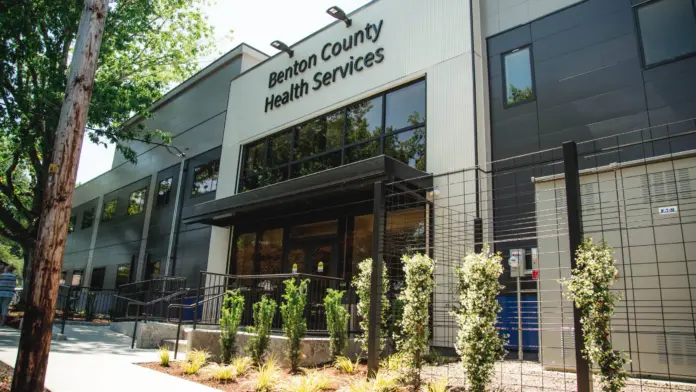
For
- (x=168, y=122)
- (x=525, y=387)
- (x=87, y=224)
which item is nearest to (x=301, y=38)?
(x=168, y=122)

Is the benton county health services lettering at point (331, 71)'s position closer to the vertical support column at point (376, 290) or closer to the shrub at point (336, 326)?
the vertical support column at point (376, 290)

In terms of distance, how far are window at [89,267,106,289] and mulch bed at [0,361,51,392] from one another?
57.1ft

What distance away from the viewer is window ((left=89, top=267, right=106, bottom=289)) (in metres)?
23.0

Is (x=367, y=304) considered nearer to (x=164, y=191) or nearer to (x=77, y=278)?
(x=164, y=191)

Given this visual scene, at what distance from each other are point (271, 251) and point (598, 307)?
33.2ft

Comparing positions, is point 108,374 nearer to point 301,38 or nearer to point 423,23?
point 423,23

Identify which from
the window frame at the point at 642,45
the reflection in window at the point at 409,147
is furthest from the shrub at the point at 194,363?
the window frame at the point at 642,45

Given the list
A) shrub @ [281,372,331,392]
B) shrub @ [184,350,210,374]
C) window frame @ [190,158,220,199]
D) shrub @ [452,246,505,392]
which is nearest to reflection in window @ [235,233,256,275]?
window frame @ [190,158,220,199]

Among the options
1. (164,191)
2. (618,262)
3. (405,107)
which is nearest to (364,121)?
(405,107)

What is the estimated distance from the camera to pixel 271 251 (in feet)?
43.7

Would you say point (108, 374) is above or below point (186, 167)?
below

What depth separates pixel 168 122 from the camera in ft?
67.0

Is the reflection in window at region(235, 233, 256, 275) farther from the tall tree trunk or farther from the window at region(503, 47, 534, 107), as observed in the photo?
the tall tree trunk

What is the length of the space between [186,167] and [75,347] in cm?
963
